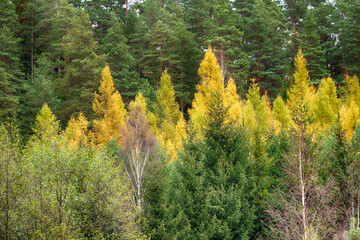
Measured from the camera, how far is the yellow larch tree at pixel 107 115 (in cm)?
2702

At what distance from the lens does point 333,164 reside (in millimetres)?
Result: 14180

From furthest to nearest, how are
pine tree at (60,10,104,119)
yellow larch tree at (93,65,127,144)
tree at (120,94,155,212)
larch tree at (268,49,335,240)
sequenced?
pine tree at (60,10,104,119) → yellow larch tree at (93,65,127,144) → tree at (120,94,155,212) → larch tree at (268,49,335,240)

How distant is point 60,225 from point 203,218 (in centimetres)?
649

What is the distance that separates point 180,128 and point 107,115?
24.6 feet

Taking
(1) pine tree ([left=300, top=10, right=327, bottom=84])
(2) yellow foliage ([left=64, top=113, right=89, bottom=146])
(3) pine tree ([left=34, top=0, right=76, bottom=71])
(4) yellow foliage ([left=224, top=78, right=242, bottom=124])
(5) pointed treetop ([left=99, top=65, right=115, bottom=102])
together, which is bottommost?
(2) yellow foliage ([left=64, top=113, right=89, bottom=146])

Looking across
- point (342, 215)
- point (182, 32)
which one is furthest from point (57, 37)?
point (342, 215)

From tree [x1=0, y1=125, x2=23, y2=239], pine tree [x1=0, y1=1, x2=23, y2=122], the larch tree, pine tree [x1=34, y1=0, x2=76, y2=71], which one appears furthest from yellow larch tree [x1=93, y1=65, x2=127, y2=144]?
the larch tree

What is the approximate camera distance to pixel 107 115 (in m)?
28.3

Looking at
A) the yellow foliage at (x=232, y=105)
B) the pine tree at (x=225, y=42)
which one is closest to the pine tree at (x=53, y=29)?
the pine tree at (x=225, y=42)

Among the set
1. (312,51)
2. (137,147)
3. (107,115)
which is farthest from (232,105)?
(312,51)

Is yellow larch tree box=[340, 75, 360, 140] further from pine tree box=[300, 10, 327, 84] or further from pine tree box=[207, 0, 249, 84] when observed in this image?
pine tree box=[207, 0, 249, 84]

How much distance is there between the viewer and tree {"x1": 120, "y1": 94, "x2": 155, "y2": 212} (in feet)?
65.8

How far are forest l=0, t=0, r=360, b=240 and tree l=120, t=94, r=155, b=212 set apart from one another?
0.12 meters

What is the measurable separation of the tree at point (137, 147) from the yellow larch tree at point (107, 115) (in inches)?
224
